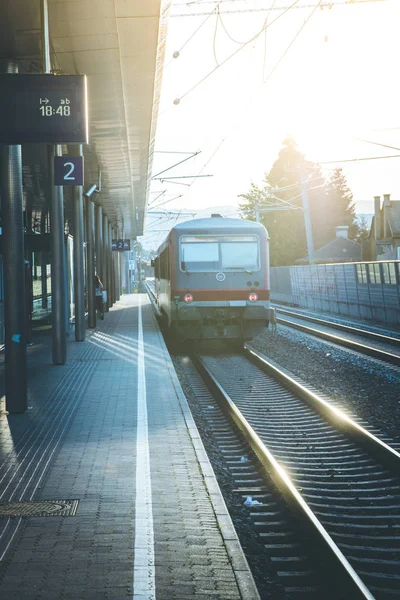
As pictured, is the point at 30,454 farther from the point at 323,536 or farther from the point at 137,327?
the point at 137,327

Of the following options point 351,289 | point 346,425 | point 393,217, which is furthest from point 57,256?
point 393,217

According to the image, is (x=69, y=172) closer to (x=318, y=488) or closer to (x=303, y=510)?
(x=318, y=488)

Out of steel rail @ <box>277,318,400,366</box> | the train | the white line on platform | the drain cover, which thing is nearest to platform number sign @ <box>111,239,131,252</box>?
steel rail @ <box>277,318,400,366</box>

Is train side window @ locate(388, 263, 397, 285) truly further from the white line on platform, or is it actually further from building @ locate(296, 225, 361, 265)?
building @ locate(296, 225, 361, 265)

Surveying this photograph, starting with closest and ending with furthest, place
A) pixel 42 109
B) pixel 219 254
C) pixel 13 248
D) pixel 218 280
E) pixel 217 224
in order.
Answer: pixel 42 109
pixel 13 248
pixel 218 280
pixel 219 254
pixel 217 224

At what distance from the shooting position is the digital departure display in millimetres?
8422

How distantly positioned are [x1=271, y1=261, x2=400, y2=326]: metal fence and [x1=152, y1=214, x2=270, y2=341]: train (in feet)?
24.7

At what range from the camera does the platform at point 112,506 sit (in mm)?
4289

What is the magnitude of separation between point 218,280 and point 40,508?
11.9 m

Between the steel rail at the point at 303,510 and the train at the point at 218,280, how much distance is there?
599 cm

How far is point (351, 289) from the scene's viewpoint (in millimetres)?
29875

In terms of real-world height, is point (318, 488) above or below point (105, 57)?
below

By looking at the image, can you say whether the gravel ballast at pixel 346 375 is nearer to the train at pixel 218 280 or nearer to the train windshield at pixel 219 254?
the train at pixel 218 280

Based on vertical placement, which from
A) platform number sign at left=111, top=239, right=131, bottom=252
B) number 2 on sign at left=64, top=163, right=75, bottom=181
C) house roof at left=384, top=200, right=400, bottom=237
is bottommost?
number 2 on sign at left=64, top=163, right=75, bottom=181
